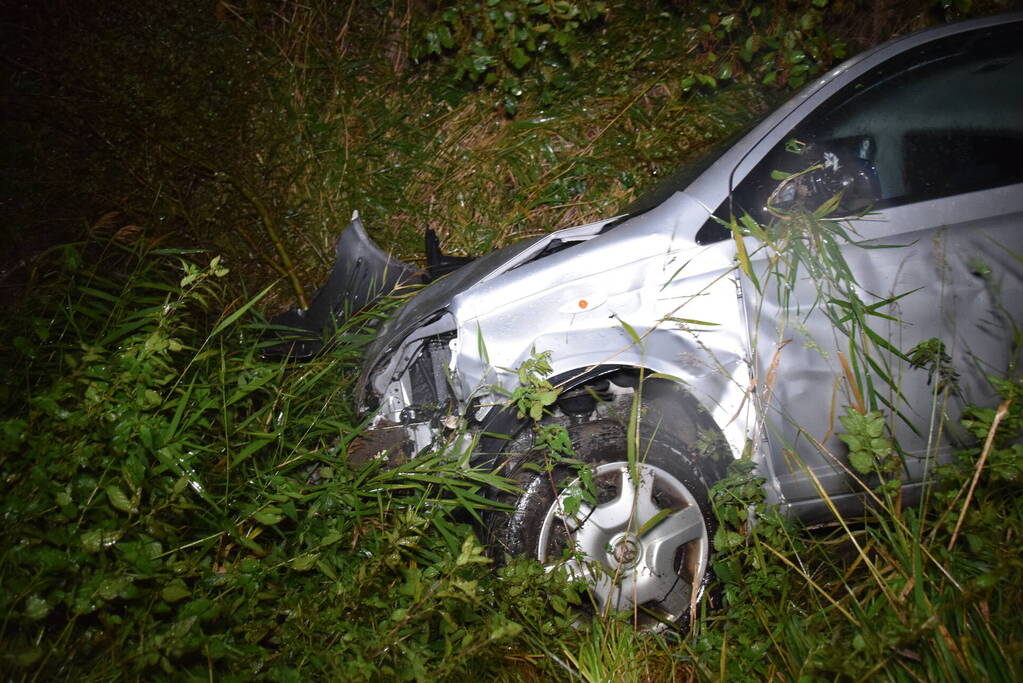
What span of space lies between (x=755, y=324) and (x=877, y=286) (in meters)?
0.38

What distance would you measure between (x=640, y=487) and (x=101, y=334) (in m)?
2.01

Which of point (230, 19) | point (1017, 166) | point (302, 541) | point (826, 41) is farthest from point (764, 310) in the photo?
point (230, 19)

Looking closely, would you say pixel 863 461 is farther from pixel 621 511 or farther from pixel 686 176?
pixel 686 176

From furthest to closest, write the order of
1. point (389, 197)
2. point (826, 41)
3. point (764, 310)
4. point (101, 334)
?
point (389, 197) → point (826, 41) → point (101, 334) → point (764, 310)

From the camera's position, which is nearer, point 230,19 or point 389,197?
point 389,197

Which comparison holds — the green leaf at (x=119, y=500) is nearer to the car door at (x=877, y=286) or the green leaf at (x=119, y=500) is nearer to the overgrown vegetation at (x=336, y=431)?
the overgrown vegetation at (x=336, y=431)

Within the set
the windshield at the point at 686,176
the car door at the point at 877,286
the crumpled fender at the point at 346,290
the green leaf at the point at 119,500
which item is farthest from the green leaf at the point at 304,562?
the windshield at the point at 686,176

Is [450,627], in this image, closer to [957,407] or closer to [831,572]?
[831,572]

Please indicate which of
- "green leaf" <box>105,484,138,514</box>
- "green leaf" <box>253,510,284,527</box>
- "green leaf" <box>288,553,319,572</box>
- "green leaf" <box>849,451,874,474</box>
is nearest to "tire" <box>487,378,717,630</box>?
"green leaf" <box>849,451,874,474</box>

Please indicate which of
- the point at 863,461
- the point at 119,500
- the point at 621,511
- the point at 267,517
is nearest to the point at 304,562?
the point at 267,517

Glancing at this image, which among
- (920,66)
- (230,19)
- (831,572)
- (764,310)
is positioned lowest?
(831,572)

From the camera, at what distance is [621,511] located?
7.06ft

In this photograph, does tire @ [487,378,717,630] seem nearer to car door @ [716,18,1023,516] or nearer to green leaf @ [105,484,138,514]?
car door @ [716,18,1023,516]

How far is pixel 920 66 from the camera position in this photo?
2.27m
